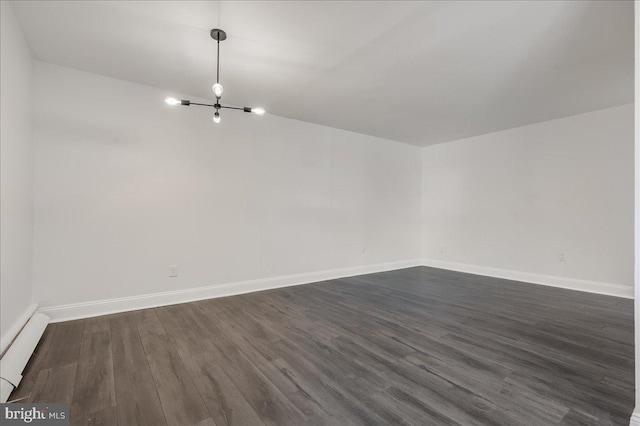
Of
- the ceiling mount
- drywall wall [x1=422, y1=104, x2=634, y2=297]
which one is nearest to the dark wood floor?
drywall wall [x1=422, y1=104, x2=634, y2=297]

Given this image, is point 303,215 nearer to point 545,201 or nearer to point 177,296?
point 177,296

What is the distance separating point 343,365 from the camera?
2.06 metres

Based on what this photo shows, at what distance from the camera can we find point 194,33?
238 cm

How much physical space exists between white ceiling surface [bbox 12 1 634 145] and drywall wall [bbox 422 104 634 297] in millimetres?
590

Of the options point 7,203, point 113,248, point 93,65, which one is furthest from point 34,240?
point 93,65

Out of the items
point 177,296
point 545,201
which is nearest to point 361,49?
point 177,296

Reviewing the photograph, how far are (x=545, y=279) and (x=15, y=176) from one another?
659 centimetres

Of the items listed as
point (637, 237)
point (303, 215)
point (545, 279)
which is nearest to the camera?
point (637, 237)

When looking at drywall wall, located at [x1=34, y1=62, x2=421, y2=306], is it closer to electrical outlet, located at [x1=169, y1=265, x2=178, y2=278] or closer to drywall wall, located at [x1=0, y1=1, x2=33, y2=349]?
electrical outlet, located at [x1=169, y1=265, x2=178, y2=278]

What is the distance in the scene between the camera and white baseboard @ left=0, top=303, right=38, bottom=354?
2.01 m

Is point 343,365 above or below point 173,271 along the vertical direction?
below

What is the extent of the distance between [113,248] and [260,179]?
77.3 inches

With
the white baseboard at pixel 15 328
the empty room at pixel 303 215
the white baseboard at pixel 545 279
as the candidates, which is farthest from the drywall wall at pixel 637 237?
the white baseboard at pixel 15 328

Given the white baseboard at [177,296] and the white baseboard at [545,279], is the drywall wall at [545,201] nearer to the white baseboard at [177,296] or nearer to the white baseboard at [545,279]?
the white baseboard at [545,279]
